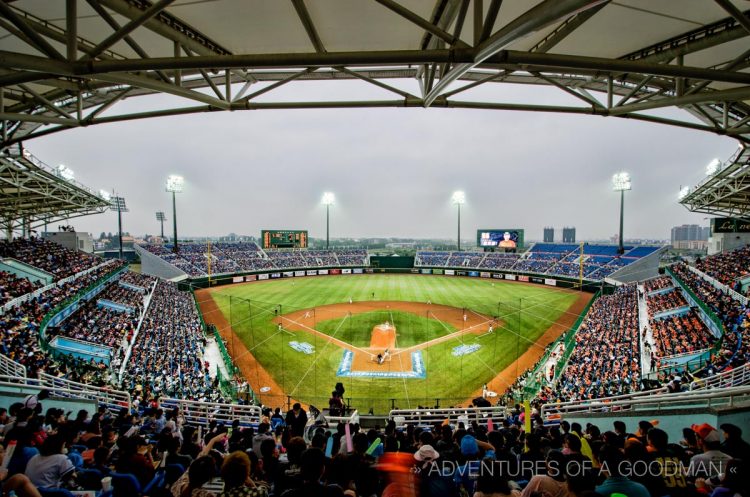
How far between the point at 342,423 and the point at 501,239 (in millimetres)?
61180

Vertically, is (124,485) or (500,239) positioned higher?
(500,239)

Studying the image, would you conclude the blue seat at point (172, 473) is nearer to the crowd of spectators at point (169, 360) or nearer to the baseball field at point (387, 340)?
the crowd of spectators at point (169, 360)

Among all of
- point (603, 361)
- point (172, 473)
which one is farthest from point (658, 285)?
point (172, 473)

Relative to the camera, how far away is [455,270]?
59688 mm

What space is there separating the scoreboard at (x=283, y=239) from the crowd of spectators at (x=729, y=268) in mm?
56908

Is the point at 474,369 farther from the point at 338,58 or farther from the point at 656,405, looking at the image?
the point at 338,58

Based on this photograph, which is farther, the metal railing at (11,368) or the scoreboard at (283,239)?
the scoreboard at (283,239)

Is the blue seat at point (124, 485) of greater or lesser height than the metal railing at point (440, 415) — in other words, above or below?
above

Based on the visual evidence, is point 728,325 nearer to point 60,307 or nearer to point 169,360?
point 169,360

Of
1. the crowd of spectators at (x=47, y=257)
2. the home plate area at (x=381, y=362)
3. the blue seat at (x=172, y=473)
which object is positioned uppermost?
the crowd of spectators at (x=47, y=257)

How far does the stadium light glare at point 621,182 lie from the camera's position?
171 feet

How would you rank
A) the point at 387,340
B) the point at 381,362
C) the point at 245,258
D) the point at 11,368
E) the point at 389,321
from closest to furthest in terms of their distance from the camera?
the point at 11,368
the point at 381,362
the point at 387,340
the point at 389,321
the point at 245,258

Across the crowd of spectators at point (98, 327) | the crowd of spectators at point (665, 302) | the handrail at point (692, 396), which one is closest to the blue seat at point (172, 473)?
the handrail at point (692, 396)

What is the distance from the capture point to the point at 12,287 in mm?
18094
